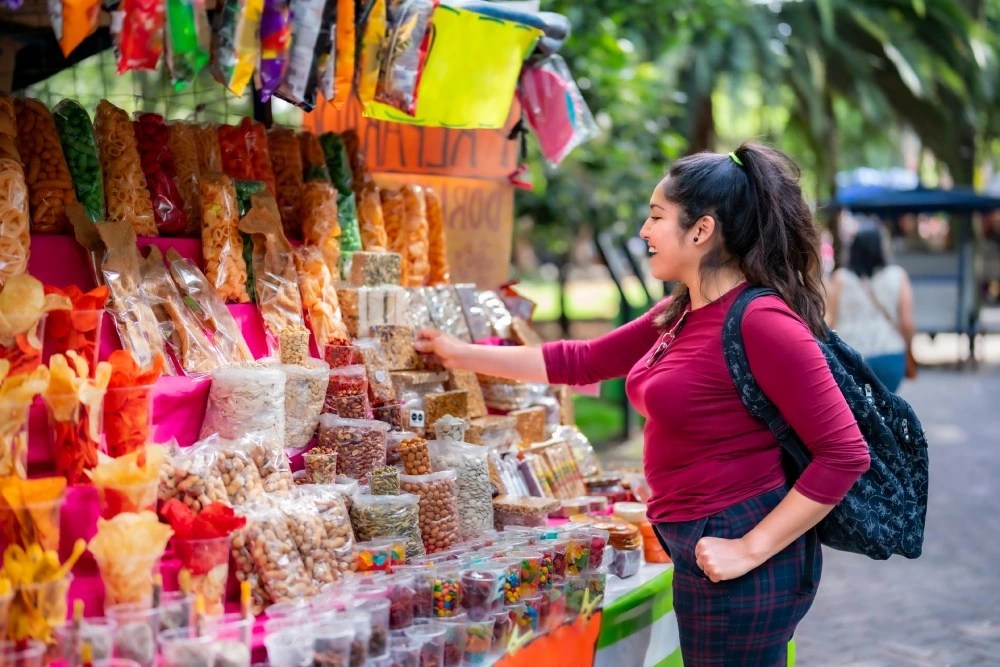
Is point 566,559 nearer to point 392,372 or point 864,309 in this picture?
point 392,372

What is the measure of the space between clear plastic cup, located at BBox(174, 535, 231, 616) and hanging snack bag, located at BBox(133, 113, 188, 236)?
106 cm

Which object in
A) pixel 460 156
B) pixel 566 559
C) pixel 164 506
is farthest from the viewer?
pixel 460 156

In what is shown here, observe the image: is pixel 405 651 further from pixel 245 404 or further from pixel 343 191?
pixel 343 191

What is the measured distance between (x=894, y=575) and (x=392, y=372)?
3.78 m

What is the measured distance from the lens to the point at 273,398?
97.1 inches

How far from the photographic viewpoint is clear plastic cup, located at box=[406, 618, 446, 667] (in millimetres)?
2193

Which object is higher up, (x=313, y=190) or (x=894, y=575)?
(x=313, y=190)

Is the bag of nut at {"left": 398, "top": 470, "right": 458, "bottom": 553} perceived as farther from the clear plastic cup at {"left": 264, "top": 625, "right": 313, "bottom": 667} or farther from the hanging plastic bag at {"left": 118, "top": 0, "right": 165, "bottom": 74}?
the hanging plastic bag at {"left": 118, "top": 0, "right": 165, "bottom": 74}

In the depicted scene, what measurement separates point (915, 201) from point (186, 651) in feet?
44.7

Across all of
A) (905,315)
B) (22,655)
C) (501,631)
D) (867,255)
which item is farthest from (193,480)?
(867,255)

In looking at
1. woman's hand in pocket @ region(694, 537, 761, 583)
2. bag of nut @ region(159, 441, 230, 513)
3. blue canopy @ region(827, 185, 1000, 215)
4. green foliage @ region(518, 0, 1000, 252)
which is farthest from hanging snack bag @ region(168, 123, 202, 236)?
blue canopy @ region(827, 185, 1000, 215)

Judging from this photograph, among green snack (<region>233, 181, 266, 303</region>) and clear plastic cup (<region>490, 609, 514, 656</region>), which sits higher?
green snack (<region>233, 181, 266, 303</region>)

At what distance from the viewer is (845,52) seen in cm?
1220

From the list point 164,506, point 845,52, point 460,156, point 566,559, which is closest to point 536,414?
point 566,559
